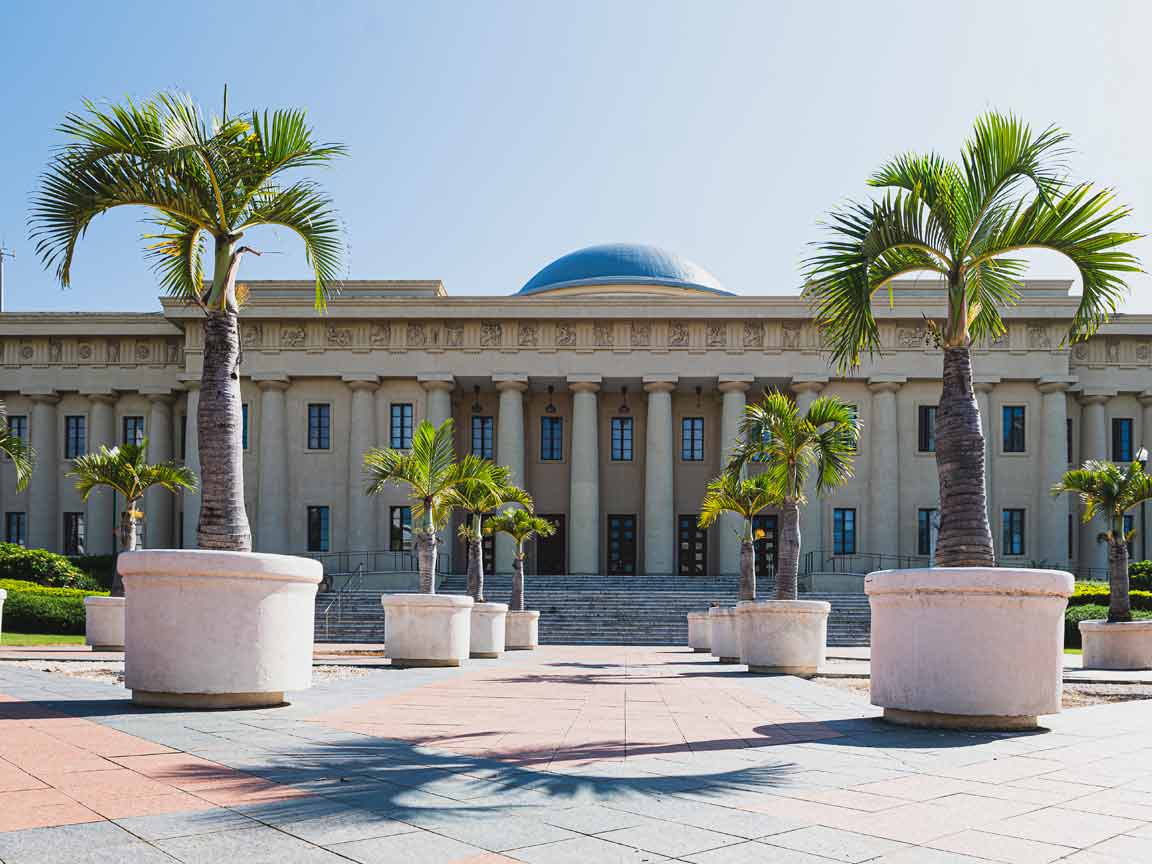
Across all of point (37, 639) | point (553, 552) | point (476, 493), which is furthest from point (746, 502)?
point (553, 552)

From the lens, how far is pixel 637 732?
315 inches

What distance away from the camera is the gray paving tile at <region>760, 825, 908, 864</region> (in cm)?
418

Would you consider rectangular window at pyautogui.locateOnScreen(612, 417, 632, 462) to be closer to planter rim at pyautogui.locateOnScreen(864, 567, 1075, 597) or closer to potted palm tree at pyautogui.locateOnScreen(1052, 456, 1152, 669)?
potted palm tree at pyautogui.locateOnScreen(1052, 456, 1152, 669)

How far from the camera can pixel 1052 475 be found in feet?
144

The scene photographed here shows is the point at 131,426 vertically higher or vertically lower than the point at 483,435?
higher

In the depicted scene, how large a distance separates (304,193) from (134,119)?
6.16 feet

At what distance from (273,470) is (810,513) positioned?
70.5ft

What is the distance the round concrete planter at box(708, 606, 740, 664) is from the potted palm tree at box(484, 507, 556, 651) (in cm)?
585

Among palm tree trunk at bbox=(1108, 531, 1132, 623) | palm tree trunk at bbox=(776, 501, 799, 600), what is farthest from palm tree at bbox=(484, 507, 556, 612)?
palm tree trunk at bbox=(1108, 531, 1132, 623)

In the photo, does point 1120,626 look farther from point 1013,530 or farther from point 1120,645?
point 1013,530

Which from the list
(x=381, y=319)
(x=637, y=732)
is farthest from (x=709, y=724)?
(x=381, y=319)

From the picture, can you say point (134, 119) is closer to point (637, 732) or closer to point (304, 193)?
point (304, 193)

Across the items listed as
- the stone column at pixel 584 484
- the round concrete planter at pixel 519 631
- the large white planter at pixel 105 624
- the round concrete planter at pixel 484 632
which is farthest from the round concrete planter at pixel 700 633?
the stone column at pixel 584 484

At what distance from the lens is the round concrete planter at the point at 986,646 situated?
7984 mm
